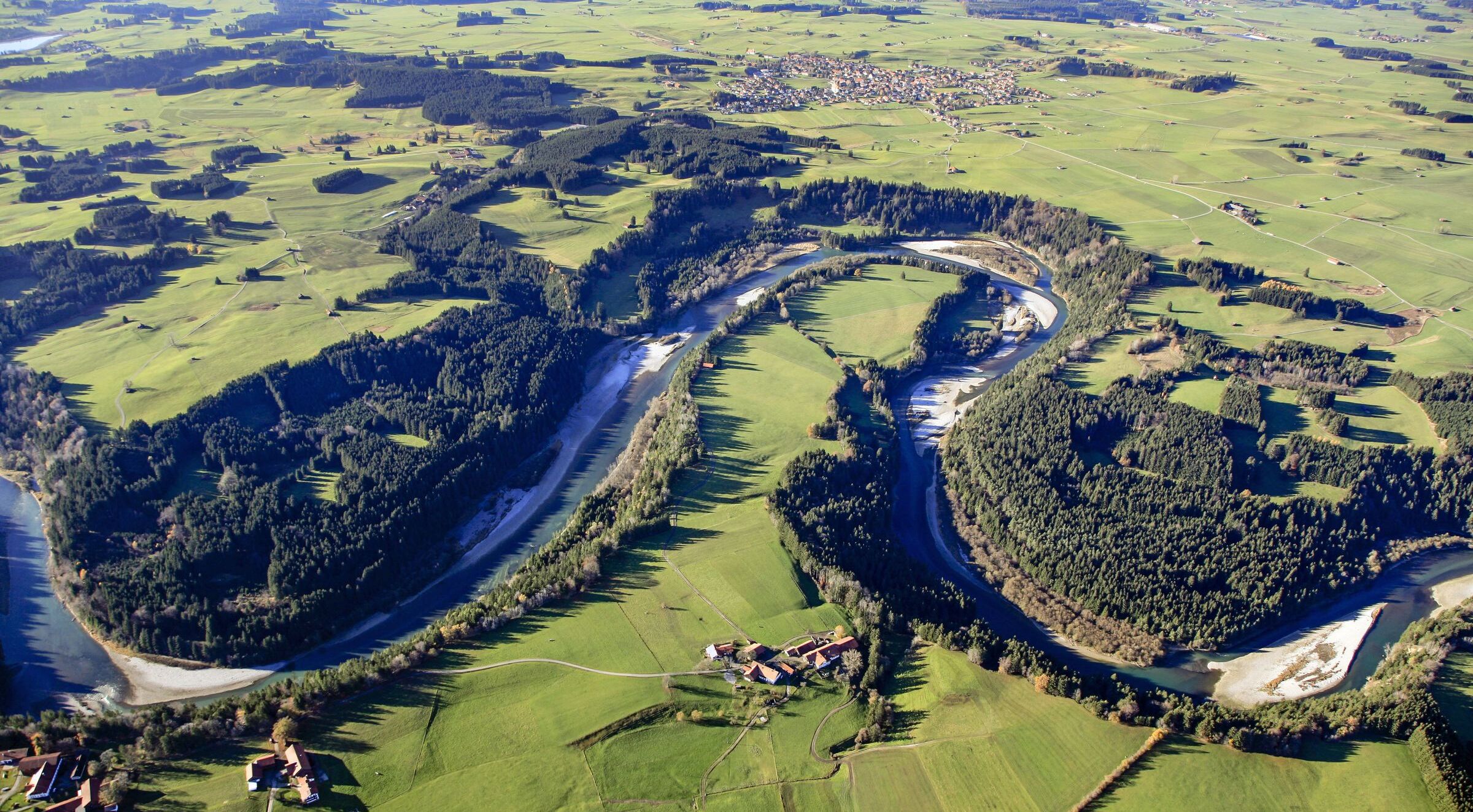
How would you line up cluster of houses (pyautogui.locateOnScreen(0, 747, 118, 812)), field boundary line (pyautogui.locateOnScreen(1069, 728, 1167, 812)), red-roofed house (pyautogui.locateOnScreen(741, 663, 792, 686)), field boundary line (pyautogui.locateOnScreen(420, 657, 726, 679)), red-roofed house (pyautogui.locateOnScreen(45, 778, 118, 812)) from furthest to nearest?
field boundary line (pyautogui.locateOnScreen(420, 657, 726, 679)) < red-roofed house (pyautogui.locateOnScreen(741, 663, 792, 686)) < field boundary line (pyautogui.locateOnScreen(1069, 728, 1167, 812)) < cluster of houses (pyautogui.locateOnScreen(0, 747, 118, 812)) < red-roofed house (pyautogui.locateOnScreen(45, 778, 118, 812))

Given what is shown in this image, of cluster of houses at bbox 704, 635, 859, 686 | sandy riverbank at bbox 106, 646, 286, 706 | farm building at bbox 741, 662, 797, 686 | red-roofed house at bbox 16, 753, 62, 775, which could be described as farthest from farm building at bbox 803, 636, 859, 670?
red-roofed house at bbox 16, 753, 62, 775

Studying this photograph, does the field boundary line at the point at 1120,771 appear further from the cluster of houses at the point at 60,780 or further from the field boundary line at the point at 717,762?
the cluster of houses at the point at 60,780

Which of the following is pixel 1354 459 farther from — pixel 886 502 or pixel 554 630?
pixel 554 630

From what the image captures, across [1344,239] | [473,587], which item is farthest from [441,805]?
[1344,239]

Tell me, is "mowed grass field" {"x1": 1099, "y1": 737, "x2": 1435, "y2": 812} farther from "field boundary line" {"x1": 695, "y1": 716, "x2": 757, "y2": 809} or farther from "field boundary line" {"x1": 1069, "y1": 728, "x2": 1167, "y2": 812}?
"field boundary line" {"x1": 695, "y1": 716, "x2": 757, "y2": 809}

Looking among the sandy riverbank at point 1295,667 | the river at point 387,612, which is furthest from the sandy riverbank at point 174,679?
the sandy riverbank at point 1295,667

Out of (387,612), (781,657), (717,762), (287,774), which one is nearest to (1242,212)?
(781,657)
